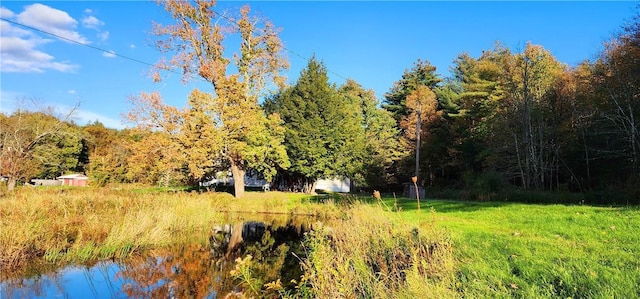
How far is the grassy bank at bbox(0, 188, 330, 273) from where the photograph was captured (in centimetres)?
826

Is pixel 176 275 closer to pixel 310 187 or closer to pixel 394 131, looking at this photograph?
pixel 310 187

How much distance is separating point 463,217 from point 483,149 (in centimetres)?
1752

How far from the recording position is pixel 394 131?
34.6 m

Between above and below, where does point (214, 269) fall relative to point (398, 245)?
below

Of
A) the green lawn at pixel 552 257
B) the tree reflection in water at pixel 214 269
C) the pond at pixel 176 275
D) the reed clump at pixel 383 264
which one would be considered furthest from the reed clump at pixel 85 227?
the green lawn at pixel 552 257

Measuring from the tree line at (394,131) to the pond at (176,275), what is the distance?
12.0 m

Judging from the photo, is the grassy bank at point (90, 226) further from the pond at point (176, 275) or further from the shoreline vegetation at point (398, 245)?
the pond at point (176, 275)

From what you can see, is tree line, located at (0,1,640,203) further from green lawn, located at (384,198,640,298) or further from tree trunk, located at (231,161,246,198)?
green lawn, located at (384,198,640,298)

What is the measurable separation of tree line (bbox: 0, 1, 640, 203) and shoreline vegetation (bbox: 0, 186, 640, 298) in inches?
354

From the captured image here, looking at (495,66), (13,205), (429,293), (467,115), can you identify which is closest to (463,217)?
(429,293)

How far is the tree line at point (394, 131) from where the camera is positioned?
65.3ft

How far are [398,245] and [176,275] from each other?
4699mm

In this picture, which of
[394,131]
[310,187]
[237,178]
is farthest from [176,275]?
[394,131]

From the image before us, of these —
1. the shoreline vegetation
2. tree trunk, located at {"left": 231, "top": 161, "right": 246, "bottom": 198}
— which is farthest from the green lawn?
tree trunk, located at {"left": 231, "top": 161, "right": 246, "bottom": 198}
